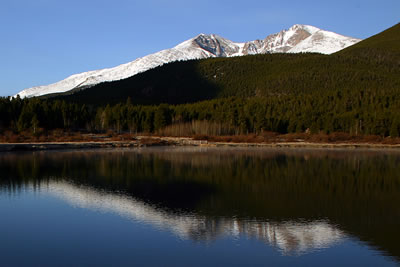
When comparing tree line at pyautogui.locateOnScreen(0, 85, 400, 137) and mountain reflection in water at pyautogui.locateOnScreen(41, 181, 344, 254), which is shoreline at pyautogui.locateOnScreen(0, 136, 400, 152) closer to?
tree line at pyautogui.locateOnScreen(0, 85, 400, 137)

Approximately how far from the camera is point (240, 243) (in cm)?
2006

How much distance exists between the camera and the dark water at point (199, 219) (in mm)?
18469

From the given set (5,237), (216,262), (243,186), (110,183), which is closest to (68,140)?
(110,183)

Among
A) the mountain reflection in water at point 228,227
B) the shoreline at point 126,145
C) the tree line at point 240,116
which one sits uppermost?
the tree line at point 240,116

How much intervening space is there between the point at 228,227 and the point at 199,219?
2.32 meters

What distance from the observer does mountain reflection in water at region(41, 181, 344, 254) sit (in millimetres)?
20327

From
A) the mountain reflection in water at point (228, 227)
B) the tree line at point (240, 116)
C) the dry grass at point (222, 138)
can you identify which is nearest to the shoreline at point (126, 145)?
the dry grass at point (222, 138)

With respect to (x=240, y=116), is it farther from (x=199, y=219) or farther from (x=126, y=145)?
(x=199, y=219)

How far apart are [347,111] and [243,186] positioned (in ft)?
334

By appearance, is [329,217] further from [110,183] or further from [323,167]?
[323,167]

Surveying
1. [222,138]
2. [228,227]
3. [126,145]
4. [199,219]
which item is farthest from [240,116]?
[228,227]

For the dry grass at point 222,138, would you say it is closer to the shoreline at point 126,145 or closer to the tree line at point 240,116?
the shoreline at point 126,145

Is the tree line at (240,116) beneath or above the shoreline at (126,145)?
above

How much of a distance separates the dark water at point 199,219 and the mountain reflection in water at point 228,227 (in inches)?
2.1
